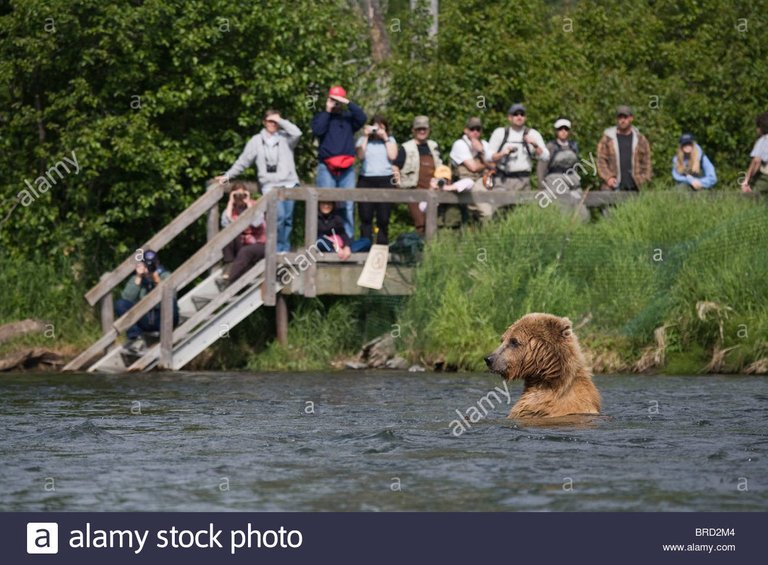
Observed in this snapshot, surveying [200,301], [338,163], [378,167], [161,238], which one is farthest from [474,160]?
[161,238]

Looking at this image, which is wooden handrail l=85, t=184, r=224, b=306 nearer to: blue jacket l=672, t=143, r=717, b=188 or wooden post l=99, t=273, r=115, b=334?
wooden post l=99, t=273, r=115, b=334

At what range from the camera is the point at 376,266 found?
65.3ft

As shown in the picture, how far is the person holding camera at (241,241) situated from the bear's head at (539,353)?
26.2 ft

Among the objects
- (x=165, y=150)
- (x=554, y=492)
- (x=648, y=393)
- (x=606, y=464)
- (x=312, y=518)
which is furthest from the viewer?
(x=165, y=150)

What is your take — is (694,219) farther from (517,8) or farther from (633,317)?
(517,8)

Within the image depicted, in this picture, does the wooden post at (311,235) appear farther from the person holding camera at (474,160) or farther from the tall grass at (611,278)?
the person holding camera at (474,160)

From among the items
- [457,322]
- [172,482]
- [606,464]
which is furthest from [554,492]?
[457,322]

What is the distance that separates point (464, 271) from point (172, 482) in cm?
948

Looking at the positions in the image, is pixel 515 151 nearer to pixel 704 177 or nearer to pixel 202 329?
pixel 704 177

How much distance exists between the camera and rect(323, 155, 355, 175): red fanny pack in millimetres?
20188

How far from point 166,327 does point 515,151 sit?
4.87m

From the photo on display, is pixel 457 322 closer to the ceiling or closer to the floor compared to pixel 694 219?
closer to the floor

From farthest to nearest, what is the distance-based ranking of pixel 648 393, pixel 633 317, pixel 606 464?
pixel 633 317 → pixel 648 393 → pixel 606 464

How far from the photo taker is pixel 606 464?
433 inches
